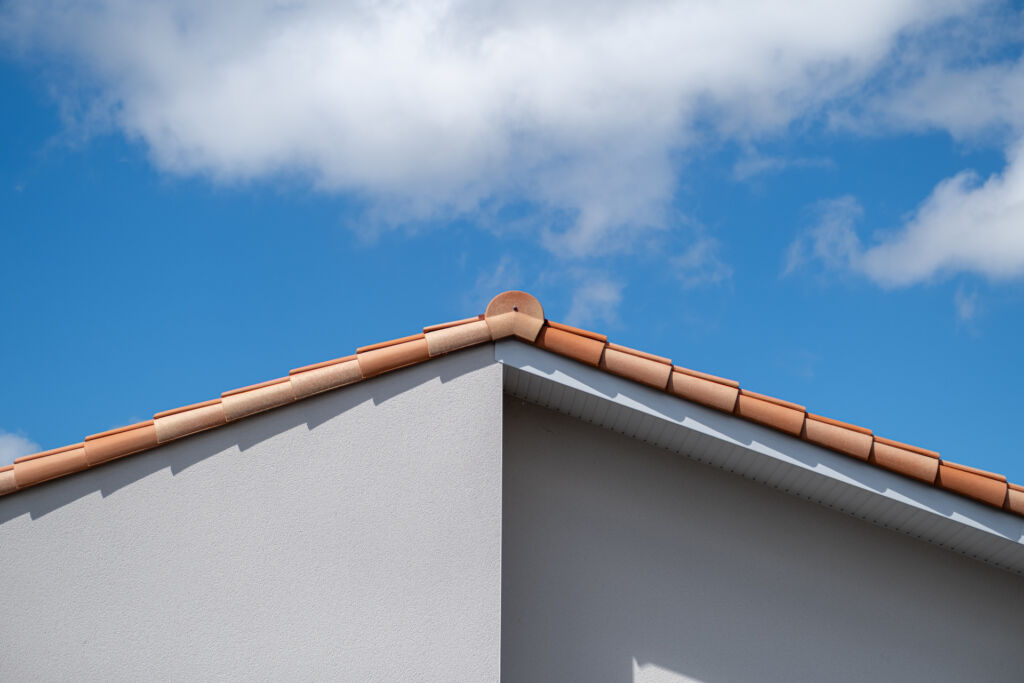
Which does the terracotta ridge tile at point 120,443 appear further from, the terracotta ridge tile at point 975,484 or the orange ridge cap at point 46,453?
the terracotta ridge tile at point 975,484

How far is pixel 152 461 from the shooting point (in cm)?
577

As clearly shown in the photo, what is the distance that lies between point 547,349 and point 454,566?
146 centimetres

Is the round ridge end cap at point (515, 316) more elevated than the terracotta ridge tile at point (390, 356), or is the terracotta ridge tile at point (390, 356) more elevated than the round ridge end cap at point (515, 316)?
the round ridge end cap at point (515, 316)

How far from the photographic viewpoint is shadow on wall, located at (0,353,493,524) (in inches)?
225

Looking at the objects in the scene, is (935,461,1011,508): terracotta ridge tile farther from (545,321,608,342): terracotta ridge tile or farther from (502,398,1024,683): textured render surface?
(545,321,608,342): terracotta ridge tile

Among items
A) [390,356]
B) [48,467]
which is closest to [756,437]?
[390,356]

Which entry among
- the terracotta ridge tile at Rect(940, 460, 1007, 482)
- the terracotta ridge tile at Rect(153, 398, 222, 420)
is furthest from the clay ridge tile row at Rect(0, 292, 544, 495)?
the terracotta ridge tile at Rect(940, 460, 1007, 482)

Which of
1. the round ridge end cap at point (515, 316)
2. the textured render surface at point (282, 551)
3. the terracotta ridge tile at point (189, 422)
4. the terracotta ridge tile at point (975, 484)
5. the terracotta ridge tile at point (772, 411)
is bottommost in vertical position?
the textured render surface at point (282, 551)

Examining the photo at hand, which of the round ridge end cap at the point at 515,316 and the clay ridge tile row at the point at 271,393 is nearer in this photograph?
the clay ridge tile row at the point at 271,393

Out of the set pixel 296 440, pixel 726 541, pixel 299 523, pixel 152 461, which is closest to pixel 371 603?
pixel 299 523

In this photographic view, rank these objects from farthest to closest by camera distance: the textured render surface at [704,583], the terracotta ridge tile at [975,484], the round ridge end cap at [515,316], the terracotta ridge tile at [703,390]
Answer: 1. the textured render surface at [704,583]
2. the round ridge end cap at [515,316]
3. the terracotta ridge tile at [703,390]
4. the terracotta ridge tile at [975,484]

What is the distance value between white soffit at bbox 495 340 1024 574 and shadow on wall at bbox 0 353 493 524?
0.47 metres

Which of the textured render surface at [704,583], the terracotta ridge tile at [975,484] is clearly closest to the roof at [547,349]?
the terracotta ridge tile at [975,484]

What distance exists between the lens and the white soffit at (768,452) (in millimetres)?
5887
